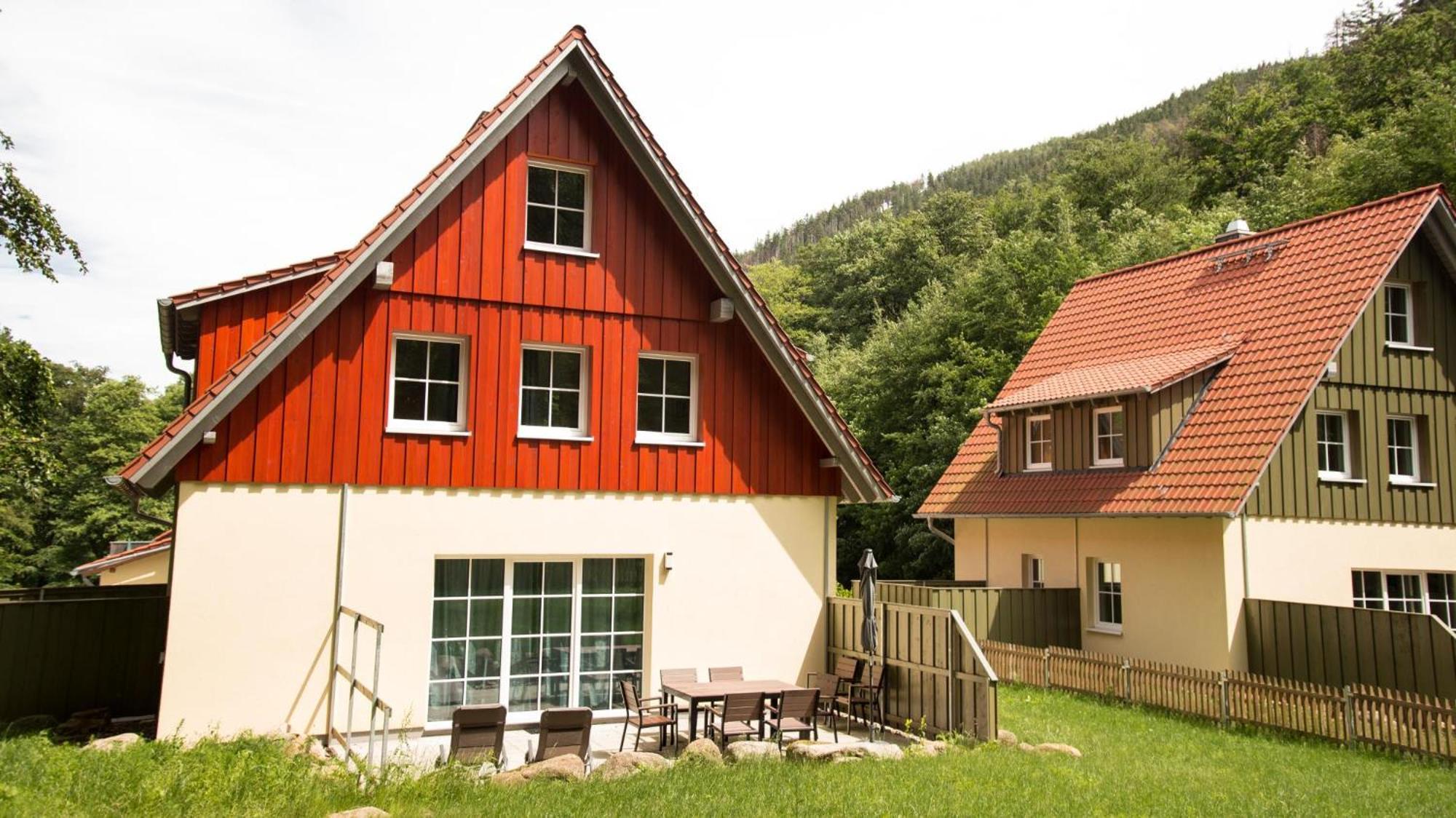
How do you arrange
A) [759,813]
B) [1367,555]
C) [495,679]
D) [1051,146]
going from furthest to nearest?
1. [1051,146]
2. [1367,555]
3. [495,679]
4. [759,813]

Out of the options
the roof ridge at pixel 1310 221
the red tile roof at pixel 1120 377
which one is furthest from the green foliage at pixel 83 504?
the roof ridge at pixel 1310 221

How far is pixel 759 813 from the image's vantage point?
886 centimetres

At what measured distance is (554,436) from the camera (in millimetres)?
13578

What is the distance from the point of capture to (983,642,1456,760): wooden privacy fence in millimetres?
12508

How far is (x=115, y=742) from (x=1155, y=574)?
52.5ft

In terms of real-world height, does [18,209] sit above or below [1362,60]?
below

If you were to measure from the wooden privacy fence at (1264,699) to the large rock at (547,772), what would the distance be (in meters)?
9.61

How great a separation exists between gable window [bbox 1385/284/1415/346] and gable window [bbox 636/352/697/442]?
1364cm

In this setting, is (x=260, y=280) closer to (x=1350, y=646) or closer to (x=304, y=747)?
(x=304, y=747)

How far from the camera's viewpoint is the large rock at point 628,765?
10328mm

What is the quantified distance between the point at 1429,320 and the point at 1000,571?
9435 mm

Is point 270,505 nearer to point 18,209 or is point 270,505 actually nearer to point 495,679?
point 495,679

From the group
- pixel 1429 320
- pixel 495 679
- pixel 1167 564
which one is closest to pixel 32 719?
pixel 495 679

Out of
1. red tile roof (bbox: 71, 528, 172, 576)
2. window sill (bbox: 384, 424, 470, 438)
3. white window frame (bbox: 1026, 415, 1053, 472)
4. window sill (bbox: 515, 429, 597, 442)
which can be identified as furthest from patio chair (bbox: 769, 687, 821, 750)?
red tile roof (bbox: 71, 528, 172, 576)
